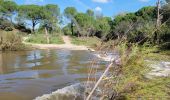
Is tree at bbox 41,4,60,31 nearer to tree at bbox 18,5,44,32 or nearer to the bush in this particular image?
tree at bbox 18,5,44,32

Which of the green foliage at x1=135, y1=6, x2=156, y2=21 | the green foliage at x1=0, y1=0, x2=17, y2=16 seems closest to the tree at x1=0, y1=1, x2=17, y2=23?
the green foliage at x1=0, y1=0, x2=17, y2=16

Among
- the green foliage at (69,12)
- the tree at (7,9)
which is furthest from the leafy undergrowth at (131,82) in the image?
the green foliage at (69,12)

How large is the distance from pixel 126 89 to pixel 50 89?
25.6ft

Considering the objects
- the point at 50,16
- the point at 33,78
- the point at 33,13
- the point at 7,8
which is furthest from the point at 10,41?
the point at 7,8

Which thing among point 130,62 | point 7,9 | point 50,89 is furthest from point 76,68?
point 7,9

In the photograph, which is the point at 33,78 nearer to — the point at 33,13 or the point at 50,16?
the point at 50,16

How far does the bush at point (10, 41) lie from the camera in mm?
28609

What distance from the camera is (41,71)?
1684 centimetres

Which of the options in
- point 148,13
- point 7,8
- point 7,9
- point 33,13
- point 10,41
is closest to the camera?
point 10,41

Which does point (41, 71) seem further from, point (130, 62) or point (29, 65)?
point (130, 62)

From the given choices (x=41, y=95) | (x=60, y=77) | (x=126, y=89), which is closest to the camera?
(x=126, y=89)

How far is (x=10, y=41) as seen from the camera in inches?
1147

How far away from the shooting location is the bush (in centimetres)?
2861

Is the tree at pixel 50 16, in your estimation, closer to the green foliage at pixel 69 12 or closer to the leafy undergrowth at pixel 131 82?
the green foliage at pixel 69 12
